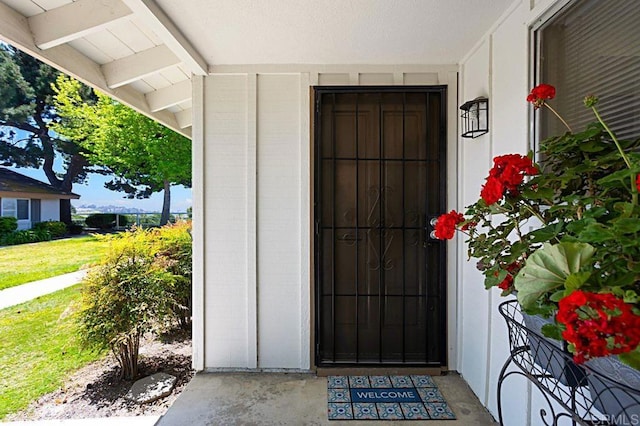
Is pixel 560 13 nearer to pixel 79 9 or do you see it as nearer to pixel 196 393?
pixel 79 9

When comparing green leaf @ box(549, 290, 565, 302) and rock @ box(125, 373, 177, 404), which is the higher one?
green leaf @ box(549, 290, 565, 302)

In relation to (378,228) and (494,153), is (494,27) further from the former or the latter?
(378,228)

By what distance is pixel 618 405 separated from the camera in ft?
2.89

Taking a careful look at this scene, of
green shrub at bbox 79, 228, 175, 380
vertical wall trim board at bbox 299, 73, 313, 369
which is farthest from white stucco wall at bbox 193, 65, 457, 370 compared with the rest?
green shrub at bbox 79, 228, 175, 380

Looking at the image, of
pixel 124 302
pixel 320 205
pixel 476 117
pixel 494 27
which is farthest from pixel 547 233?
pixel 124 302

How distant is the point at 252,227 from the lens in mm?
2912

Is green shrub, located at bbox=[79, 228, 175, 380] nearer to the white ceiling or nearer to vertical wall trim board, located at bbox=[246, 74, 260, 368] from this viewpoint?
vertical wall trim board, located at bbox=[246, 74, 260, 368]

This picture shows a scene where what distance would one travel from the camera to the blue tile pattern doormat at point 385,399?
7.59 ft

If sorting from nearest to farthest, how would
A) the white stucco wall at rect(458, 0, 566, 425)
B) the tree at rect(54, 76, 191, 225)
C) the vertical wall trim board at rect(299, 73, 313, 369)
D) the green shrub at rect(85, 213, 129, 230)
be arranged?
the white stucco wall at rect(458, 0, 566, 425), the vertical wall trim board at rect(299, 73, 313, 369), the tree at rect(54, 76, 191, 225), the green shrub at rect(85, 213, 129, 230)

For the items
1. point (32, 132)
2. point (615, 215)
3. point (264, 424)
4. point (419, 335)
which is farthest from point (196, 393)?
point (32, 132)

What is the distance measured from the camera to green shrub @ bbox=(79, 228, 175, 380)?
3.11 metres

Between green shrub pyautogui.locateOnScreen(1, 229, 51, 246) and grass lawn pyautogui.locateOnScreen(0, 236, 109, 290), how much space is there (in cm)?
24

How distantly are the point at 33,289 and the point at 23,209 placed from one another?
18.1 ft

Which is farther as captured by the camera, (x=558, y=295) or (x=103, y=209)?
(x=103, y=209)
